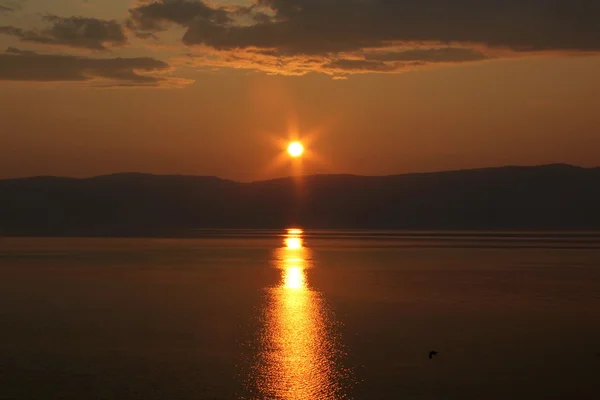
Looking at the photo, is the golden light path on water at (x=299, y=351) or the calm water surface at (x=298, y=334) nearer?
the golden light path on water at (x=299, y=351)

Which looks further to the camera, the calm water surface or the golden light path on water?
the calm water surface

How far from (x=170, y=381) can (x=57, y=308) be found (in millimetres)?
12857

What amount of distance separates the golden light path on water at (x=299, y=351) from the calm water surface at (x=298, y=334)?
→ 2.4 inches

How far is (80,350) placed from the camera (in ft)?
68.2

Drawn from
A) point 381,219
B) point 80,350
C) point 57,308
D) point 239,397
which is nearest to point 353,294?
point 57,308

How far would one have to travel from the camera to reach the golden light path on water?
55.6 feet

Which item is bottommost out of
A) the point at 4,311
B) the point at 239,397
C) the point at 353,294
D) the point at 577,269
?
the point at 239,397

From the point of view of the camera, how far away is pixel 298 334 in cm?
2373

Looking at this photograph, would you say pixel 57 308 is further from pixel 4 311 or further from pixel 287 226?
pixel 287 226

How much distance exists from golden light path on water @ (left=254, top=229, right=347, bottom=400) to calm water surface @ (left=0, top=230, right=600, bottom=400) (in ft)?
0.20

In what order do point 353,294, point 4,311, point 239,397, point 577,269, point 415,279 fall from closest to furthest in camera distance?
point 239,397 < point 4,311 < point 353,294 < point 415,279 < point 577,269

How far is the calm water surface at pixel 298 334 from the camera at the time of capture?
17.2 m

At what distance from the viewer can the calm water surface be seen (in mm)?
17188

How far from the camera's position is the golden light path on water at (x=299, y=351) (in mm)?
16953
